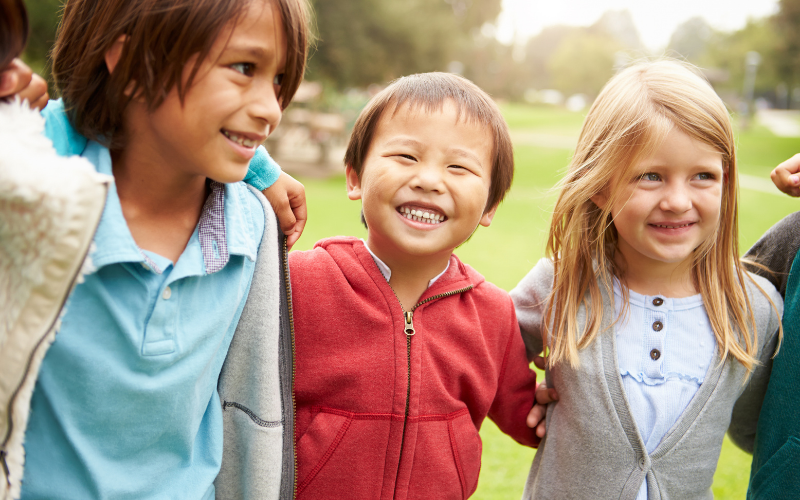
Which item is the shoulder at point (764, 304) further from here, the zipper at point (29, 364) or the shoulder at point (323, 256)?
the zipper at point (29, 364)

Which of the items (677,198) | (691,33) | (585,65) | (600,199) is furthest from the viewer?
(691,33)

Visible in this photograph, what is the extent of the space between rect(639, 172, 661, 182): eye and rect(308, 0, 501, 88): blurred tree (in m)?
11.8

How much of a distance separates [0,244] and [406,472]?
112 cm

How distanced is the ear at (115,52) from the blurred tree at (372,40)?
39.6ft

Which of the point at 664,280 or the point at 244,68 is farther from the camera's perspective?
the point at 664,280

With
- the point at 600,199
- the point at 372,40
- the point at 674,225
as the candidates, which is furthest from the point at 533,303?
the point at 372,40

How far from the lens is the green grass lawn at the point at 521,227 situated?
3.27 m

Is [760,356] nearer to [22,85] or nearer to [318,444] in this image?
[318,444]

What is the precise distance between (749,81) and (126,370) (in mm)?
41051

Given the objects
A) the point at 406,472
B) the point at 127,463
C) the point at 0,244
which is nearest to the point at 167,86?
the point at 0,244

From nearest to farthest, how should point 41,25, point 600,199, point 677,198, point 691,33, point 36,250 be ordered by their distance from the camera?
point 36,250, point 677,198, point 600,199, point 41,25, point 691,33

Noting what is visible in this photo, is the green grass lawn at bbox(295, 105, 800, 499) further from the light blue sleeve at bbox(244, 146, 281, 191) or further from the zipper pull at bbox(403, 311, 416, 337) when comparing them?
the light blue sleeve at bbox(244, 146, 281, 191)

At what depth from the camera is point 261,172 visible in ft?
5.50

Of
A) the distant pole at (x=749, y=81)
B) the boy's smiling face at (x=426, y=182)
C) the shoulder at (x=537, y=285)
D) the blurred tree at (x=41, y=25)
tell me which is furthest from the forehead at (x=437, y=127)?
the distant pole at (x=749, y=81)
